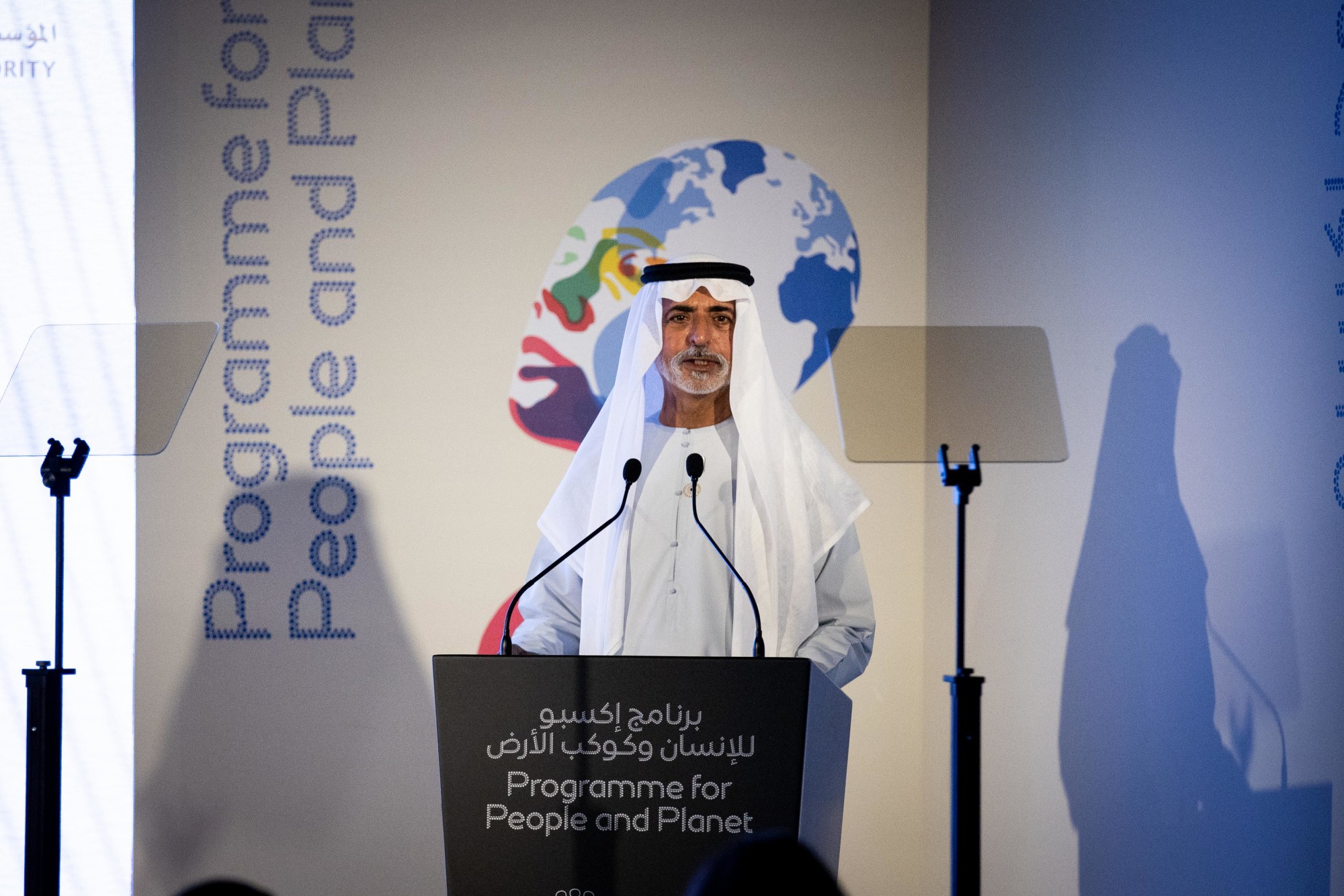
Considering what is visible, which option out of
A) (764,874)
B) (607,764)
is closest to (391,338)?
(607,764)

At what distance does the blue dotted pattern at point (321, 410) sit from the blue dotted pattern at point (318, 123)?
0.80 m

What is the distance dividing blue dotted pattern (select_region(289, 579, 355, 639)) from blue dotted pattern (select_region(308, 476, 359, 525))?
0.19m

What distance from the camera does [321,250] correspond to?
3.05m

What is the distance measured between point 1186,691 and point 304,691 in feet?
7.87

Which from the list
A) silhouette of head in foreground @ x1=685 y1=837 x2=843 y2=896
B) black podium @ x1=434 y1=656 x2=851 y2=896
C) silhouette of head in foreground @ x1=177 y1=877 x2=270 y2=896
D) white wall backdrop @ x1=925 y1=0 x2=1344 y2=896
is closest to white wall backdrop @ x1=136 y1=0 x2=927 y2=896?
white wall backdrop @ x1=925 y1=0 x2=1344 y2=896

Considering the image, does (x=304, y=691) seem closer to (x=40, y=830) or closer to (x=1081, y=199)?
(x=40, y=830)

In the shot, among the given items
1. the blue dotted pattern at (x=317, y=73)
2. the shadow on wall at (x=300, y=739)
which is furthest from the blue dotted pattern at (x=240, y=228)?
the shadow on wall at (x=300, y=739)

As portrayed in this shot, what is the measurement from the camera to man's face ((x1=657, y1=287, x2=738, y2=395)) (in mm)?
2324

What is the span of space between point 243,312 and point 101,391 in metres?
1.52

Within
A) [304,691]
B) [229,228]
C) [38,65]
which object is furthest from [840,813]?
[38,65]

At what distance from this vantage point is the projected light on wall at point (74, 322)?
2.77 metres

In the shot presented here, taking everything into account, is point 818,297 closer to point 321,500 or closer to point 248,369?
point 321,500

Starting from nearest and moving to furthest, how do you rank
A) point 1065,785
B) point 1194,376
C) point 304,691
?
point 1194,376 < point 1065,785 < point 304,691

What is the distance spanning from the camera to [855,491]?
7.50 feet
